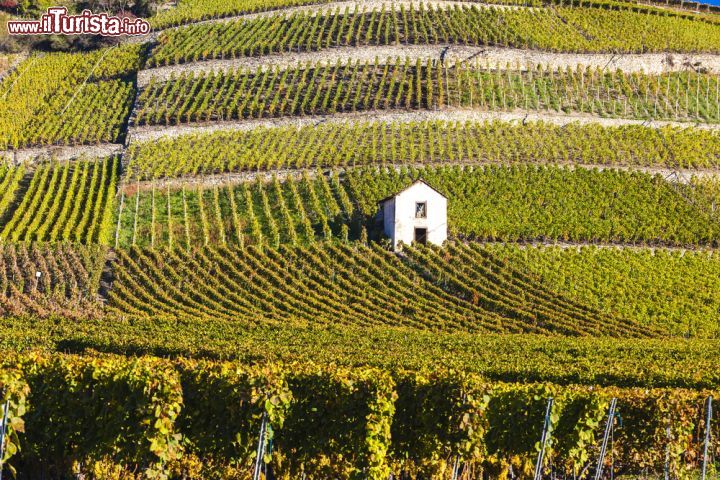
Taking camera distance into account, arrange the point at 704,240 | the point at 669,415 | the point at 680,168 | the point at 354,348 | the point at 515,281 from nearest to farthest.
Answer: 1. the point at 669,415
2. the point at 354,348
3. the point at 515,281
4. the point at 704,240
5. the point at 680,168

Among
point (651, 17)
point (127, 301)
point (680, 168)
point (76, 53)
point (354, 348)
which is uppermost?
point (651, 17)

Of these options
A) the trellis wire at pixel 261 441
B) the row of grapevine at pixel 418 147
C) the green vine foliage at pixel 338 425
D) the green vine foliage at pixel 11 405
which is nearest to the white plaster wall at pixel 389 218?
the row of grapevine at pixel 418 147

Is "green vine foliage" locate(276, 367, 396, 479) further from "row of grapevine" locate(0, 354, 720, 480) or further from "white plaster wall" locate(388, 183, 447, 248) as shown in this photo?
"white plaster wall" locate(388, 183, 447, 248)

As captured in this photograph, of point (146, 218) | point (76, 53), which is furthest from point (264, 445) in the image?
point (76, 53)

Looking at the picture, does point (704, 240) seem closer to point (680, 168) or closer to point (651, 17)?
point (680, 168)

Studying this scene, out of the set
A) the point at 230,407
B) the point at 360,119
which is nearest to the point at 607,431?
the point at 230,407
